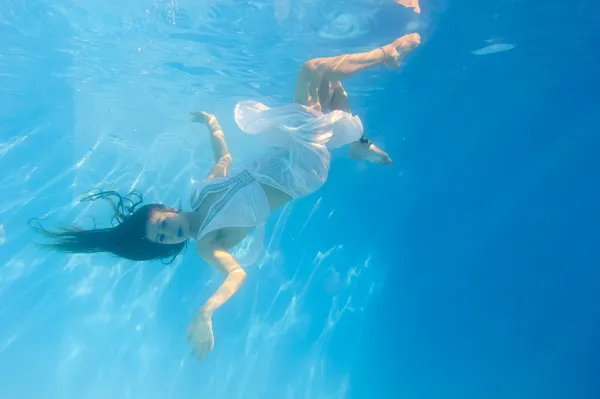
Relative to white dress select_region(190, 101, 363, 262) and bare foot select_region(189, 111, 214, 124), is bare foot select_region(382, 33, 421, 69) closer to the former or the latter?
white dress select_region(190, 101, 363, 262)

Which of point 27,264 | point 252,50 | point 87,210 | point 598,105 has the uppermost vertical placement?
point 252,50

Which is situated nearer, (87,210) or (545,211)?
(87,210)

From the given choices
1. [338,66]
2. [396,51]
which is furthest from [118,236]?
[396,51]

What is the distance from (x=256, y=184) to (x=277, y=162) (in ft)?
1.16

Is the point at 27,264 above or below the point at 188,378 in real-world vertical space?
above

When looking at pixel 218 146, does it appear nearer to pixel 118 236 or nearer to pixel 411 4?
pixel 118 236

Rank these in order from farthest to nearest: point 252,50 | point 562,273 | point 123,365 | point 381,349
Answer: point 562,273
point 381,349
point 123,365
point 252,50

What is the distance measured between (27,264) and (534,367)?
22263 millimetres

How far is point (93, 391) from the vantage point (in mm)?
12453

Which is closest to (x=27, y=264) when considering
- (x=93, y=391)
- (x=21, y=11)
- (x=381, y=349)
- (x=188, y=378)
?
(x=93, y=391)

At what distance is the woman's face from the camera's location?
12.7 ft

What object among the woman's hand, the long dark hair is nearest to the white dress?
the long dark hair

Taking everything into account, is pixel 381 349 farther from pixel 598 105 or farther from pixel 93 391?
pixel 598 105

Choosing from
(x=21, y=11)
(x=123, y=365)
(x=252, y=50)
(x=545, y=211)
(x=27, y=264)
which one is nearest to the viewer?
(x=21, y=11)
